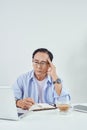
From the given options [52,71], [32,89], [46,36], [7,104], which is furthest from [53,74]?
[7,104]

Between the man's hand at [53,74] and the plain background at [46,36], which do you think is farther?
the plain background at [46,36]

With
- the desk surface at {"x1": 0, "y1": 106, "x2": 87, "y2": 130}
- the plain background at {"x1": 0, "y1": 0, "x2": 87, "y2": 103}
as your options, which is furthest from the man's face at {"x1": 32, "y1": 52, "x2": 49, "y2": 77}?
the desk surface at {"x1": 0, "y1": 106, "x2": 87, "y2": 130}

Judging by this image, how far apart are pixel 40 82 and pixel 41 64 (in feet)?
0.67

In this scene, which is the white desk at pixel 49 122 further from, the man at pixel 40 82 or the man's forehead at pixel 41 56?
the man's forehead at pixel 41 56

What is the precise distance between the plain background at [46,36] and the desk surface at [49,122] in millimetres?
1317

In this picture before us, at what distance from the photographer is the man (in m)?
2.82

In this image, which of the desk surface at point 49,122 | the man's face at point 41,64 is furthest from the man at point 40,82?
the desk surface at point 49,122

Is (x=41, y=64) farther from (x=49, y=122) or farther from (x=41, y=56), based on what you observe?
(x=49, y=122)

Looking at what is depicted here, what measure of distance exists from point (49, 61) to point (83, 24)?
0.65 metres

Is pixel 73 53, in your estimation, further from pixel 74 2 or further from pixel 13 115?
pixel 13 115

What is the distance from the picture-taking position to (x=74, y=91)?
317 centimetres

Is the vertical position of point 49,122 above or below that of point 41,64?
below

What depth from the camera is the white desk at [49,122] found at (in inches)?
55.5

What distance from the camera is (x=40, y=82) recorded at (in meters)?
2.89
